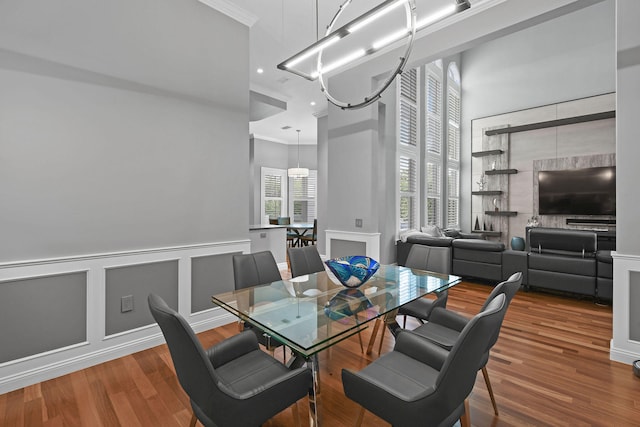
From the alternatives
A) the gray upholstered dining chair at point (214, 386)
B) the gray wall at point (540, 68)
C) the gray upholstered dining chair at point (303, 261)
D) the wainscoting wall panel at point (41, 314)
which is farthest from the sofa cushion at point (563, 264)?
the wainscoting wall panel at point (41, 314)

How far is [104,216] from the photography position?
2.51 m

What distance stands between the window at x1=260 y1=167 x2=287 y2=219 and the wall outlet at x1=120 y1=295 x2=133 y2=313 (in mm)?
6191

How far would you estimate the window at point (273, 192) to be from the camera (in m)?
9.00

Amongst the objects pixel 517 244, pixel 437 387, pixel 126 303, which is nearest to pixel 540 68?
pixel 517 244

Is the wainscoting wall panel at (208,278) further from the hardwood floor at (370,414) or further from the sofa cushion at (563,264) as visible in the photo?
the sofa cushion at (563,264)

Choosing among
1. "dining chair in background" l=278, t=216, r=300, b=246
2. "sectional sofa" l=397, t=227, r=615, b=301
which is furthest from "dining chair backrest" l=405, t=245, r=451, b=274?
"dining chair in background" l=278, t=216, r=300, b=246

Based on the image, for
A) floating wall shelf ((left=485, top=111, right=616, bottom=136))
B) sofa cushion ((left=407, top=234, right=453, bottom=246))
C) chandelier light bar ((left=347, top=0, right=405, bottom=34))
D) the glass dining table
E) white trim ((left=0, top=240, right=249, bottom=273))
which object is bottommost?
the glass dining table

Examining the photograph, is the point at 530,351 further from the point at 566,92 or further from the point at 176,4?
the point at 566,92

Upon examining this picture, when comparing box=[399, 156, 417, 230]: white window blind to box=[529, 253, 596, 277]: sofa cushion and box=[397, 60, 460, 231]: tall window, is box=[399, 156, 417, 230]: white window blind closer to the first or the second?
box=[397, 60, 460, 231]: tall window

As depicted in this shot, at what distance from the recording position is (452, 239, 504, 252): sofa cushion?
452cm

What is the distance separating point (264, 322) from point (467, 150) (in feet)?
25.4

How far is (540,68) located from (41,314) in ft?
30.3

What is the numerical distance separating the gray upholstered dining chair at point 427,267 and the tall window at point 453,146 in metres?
4.68

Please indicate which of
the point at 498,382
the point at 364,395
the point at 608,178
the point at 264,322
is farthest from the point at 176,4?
the point at 608,178
